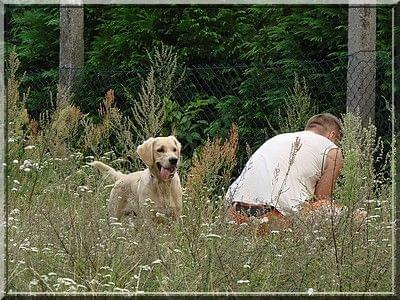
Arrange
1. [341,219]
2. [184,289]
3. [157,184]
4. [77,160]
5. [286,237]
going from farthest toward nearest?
[77,160]
[157,184]
[286,237]
[341,219]
[184,289]

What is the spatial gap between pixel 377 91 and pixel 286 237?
167 inches

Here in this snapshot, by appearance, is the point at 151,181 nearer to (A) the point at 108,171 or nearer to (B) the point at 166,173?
(B) the point at 166,173

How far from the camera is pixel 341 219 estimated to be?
11.6ft

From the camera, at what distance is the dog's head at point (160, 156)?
5.59m

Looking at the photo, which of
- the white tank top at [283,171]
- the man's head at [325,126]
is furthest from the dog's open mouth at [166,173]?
the man's head at [325,126]

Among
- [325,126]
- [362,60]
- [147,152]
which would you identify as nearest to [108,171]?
[147,152]

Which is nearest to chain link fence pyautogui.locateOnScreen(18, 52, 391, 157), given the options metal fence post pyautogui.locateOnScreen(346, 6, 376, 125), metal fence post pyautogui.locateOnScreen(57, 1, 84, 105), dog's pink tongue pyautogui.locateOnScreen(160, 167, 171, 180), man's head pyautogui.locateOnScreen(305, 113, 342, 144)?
metal fence post pyautogui.locateOnScreen(346, 6, 376, 125)

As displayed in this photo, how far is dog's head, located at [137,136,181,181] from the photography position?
18.3 feet

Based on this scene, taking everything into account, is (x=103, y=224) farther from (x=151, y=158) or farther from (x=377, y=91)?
(x=377, y=91)

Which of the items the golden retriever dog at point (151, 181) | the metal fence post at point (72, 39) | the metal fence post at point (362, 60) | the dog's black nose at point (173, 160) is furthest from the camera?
the metal fence post at point (72, 39)

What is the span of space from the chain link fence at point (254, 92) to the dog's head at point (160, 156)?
2.03 meters

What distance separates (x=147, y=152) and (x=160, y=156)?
0.10m

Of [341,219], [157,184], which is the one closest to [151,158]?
[157,184]

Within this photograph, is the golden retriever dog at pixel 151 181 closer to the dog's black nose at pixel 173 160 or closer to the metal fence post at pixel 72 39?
the dog's black nose at pixel 173 160
